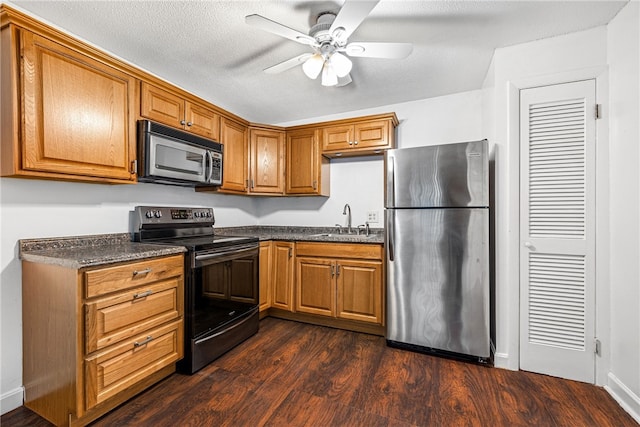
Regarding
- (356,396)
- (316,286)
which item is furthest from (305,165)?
(356,396)

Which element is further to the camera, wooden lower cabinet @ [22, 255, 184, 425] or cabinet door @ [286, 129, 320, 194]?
cabinet door @ [286, 129, 320, 194]

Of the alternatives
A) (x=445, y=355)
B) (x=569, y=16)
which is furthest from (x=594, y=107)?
(x=445, y=355)

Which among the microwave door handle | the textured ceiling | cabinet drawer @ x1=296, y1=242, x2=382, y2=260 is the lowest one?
cabinet drawer @ x1=296, y1=242, x2=382, y2=260

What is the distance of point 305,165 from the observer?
3.26m

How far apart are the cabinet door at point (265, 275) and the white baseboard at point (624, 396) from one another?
102 inches

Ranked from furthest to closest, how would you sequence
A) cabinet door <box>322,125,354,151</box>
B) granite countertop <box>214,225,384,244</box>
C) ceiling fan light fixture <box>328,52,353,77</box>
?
1. cabinet door <box>322,125,354,151</box>
2. granite countertop <box>214,225,384,244</box>
3. ceiling fan light fixture <box>328,52,353,77</box>

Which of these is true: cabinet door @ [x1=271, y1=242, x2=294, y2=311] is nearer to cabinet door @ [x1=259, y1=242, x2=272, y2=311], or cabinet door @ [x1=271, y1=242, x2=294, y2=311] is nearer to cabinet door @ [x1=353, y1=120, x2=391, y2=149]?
cabinet door @ [x1=259, y1=242, x2=272, y2=311]

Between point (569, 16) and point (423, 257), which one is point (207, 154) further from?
point (569, 16)

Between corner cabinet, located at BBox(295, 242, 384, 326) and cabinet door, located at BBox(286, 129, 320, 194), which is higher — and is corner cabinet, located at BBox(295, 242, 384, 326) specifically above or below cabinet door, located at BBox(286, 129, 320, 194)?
below

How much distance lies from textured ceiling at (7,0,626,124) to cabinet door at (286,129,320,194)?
0.56 m

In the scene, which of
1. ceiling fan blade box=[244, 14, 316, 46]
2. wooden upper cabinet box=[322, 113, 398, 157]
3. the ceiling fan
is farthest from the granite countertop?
ceiling fan blade box=[244, 14, 316, 46]

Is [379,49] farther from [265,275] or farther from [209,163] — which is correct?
[265,275]

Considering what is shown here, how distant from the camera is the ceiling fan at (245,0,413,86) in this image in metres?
1.47

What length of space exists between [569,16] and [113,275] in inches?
119
